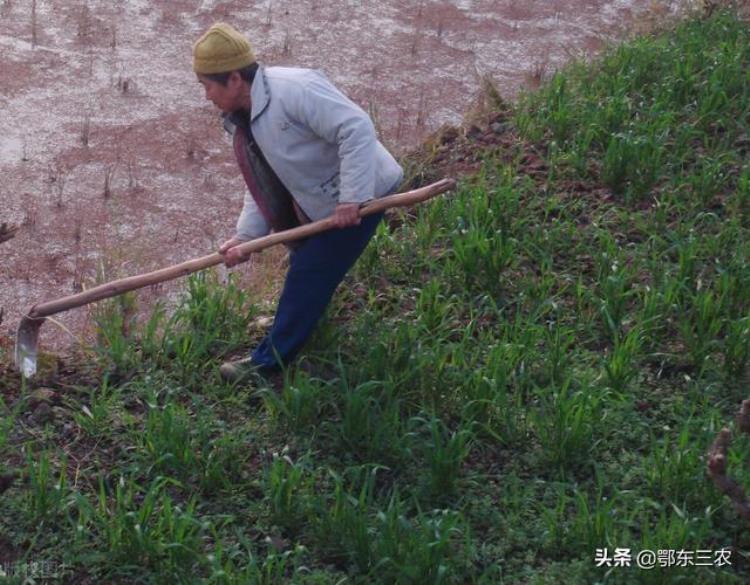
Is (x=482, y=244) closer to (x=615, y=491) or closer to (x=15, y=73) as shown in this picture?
(x=615, y=491)

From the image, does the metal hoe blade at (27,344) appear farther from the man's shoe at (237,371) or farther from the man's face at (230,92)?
the man's face at (230,92)

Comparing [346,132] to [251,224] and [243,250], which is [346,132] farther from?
[251,224]

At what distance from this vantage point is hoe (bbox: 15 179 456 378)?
4414 millimetres

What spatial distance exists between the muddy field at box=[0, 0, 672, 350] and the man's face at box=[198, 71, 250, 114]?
1.25 metres

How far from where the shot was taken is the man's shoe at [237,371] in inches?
182

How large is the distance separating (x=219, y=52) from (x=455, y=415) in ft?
5.02

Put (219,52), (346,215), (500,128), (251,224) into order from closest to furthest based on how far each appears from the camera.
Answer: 1. (219,52)
2. (346,215)
3. (251,224)
4. (500,128)

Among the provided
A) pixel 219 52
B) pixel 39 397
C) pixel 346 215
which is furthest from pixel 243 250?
pixel 39 397

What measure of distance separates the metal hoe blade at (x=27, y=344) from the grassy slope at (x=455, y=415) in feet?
0.32

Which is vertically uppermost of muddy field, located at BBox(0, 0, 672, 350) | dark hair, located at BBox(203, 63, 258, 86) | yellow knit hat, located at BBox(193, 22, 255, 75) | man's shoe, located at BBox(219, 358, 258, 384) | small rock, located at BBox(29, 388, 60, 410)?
yellow knit hat, located at BBox(193, 22, 255, 75)

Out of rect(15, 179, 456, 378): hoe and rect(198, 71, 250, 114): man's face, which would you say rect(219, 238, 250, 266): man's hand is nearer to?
rect(15, 179, 456, 378): hoe

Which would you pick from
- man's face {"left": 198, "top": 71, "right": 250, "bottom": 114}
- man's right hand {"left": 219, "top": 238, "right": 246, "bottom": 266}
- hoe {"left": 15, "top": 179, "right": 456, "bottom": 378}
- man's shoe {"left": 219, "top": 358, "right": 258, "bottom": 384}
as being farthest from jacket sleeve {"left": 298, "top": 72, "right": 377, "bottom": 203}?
man's shoe {"left": 219, "top": 358, "right": 258, "bottom": 384}

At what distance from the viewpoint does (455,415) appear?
174 inches

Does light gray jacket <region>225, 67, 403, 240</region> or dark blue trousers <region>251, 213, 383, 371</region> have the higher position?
light gray jacket <region>225, 67, 403, 240</region>
